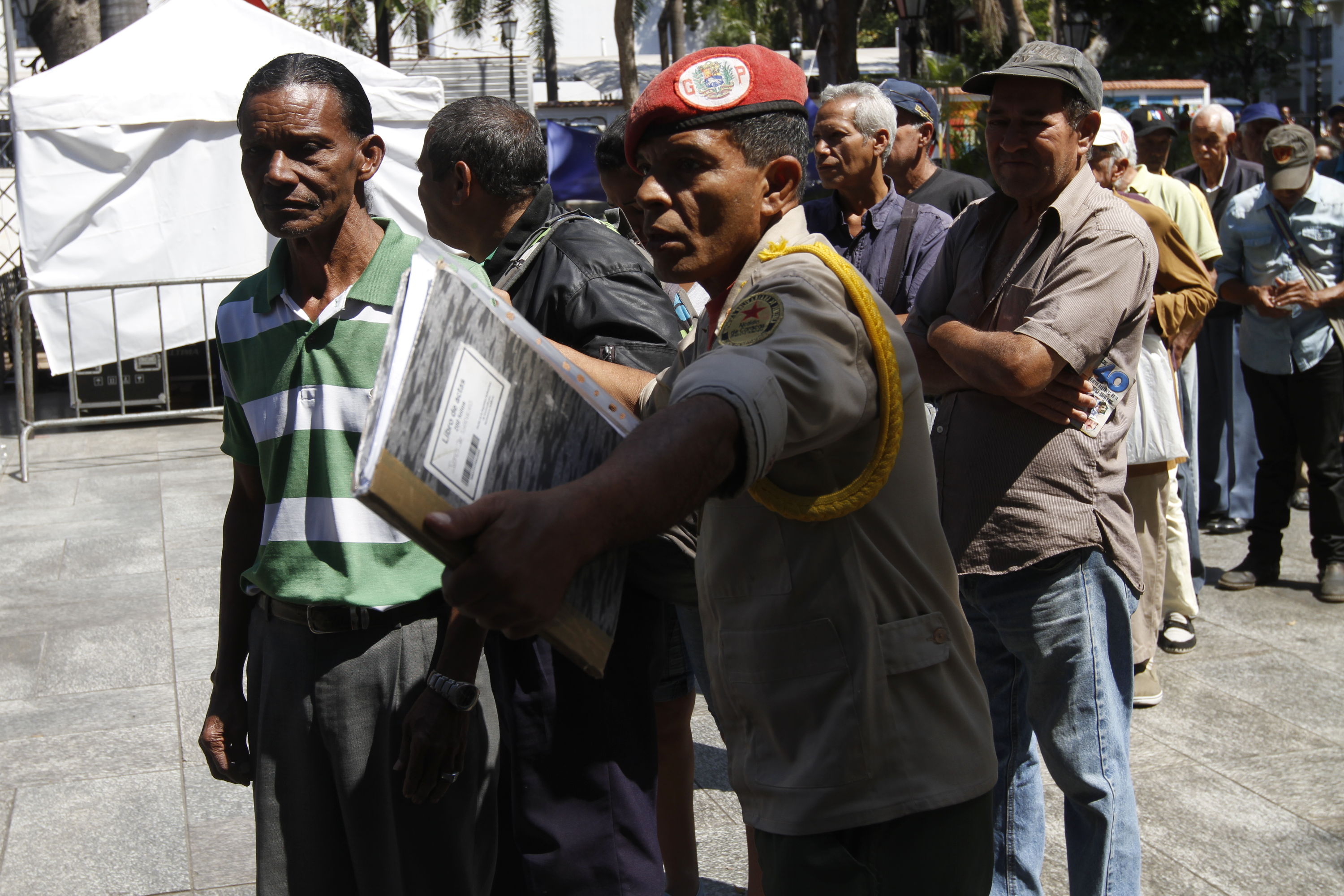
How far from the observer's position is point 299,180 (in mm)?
2367

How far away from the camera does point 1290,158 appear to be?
6086mm

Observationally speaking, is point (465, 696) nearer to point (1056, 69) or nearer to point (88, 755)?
point (1056, 69)

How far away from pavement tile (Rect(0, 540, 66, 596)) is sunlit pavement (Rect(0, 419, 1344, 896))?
15 millimetres

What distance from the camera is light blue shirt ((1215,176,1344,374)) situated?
243 inches

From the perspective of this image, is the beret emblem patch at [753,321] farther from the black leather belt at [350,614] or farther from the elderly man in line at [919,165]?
the elderly man in line at [919,165]

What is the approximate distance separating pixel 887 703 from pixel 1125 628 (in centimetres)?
141

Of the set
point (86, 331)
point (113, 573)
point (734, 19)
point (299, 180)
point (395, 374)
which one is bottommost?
point (113, 573)

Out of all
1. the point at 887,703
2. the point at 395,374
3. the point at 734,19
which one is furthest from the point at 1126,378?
the point at 734,19

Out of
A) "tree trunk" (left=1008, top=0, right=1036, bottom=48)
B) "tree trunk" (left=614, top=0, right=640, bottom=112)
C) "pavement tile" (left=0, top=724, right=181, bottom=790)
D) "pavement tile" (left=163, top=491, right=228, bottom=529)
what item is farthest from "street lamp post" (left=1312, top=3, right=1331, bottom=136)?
"pavement tile" (left=0, top=724, right=181, bottom=790)

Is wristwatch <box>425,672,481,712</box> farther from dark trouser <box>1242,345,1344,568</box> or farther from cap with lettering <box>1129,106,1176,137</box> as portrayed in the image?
cap with lettering <box>1129,106,1176,137</box>

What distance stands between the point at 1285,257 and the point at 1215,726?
2.81m

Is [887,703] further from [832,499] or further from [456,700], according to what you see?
[456,700]

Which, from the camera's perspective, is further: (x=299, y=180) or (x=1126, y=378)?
(x=1126, y=378)

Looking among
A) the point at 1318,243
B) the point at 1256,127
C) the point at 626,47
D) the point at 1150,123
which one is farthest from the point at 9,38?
the point at 626,47
